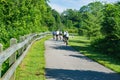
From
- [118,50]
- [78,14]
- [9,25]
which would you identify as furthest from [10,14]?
[78,14]

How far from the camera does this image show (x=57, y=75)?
14297 millimetres

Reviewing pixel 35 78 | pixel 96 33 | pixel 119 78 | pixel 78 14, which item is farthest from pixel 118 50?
pixel 78 14

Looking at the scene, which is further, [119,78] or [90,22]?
[90,22]

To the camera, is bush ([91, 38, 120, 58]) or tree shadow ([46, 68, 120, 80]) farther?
bush ([91, 38, 120, 58])

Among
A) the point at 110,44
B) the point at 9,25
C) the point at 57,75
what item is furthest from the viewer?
the point at 110,44

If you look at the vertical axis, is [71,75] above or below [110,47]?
above

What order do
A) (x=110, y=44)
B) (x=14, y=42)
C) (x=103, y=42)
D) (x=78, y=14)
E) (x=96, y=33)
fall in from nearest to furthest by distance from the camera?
(x=14, y=42), (x=110, y=44), (x=103, y=42), (x=96, y=33), (x=78, y=14)

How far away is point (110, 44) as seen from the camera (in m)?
32.4

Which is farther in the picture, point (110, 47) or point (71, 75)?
point (110, 47)

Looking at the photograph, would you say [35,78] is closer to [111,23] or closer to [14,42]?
[14,42]

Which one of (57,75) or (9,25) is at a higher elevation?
(9,25)

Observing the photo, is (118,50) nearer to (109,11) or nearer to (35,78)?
(109,11)

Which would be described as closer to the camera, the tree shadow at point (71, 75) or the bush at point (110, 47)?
the tree shadow at point (71, 75)

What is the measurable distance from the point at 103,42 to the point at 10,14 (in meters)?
13.8
